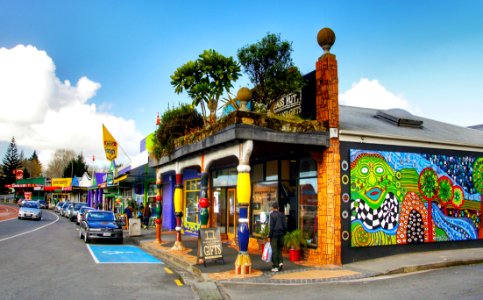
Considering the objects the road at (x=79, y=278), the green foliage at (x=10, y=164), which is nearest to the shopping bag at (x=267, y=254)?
the road at (x=79, y=278)

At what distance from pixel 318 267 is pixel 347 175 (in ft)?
9.50

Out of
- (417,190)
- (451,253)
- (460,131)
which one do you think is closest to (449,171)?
(417,190)

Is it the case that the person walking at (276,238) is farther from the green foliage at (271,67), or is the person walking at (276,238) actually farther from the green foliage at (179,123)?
the green foliage at (179,123)

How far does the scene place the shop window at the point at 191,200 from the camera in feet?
73.5

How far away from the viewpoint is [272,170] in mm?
15625

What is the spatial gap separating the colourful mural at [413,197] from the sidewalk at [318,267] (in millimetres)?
694

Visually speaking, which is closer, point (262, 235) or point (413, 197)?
point (413, 197)

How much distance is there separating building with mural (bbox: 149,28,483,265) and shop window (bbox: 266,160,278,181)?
38mm

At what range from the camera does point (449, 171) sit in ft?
48.6

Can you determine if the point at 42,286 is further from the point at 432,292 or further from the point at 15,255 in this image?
the point at 432,292

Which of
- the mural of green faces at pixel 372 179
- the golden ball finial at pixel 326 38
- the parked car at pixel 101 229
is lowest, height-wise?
the parked car at pixel 101 229

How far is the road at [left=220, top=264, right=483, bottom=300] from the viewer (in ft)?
27.4

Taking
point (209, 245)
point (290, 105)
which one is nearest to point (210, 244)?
point (209, 245)

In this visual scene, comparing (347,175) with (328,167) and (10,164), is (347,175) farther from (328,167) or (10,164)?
(10,164)
